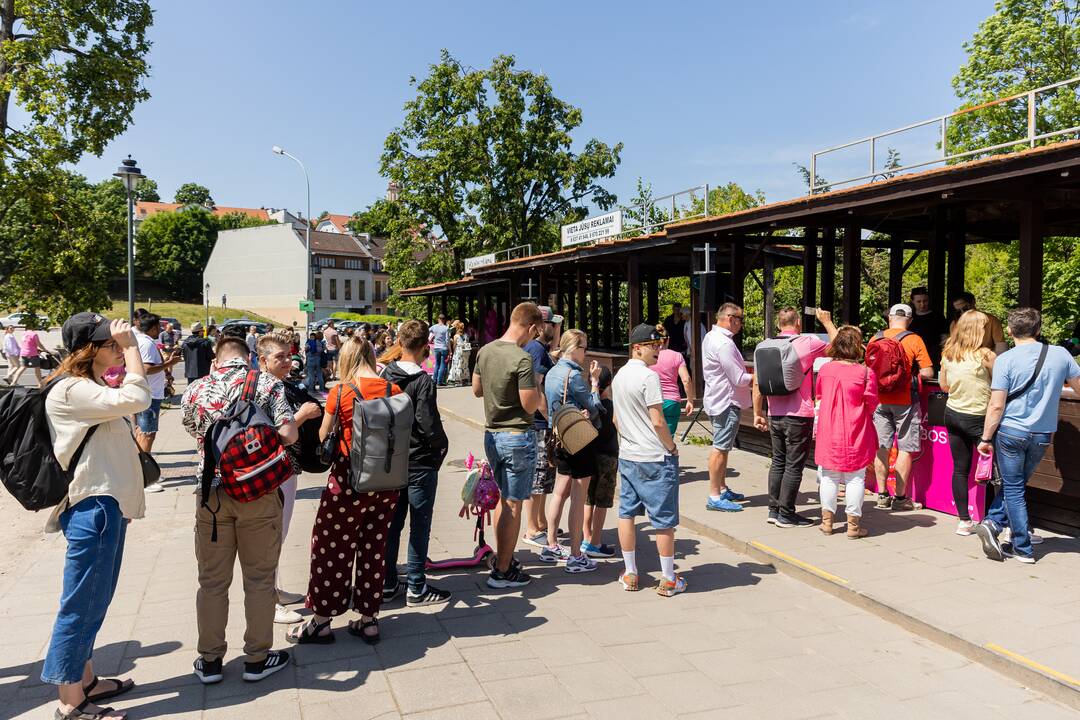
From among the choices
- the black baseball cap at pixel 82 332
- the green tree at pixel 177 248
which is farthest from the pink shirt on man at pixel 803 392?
the green tree at pixel 177 248

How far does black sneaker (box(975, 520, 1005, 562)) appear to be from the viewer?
5375 mm

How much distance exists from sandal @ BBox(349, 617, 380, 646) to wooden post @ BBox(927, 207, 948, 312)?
30.1ft

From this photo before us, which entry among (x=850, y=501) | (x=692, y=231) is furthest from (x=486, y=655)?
(x=692, y=231)

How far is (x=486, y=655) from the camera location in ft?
13.1

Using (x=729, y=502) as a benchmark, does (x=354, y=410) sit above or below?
above

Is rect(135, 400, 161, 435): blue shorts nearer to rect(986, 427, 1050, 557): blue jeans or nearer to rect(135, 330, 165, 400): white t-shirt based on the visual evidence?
rect(135, 330, 165, 400): white t-shirt

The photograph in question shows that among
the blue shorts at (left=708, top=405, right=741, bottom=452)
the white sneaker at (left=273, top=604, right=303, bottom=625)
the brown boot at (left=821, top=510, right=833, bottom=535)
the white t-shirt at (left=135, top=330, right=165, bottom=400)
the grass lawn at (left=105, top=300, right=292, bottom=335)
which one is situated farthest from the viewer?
the grass lawn at (left=105, top=300, right=292, bottom=335)

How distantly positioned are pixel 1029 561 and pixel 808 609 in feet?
6.03

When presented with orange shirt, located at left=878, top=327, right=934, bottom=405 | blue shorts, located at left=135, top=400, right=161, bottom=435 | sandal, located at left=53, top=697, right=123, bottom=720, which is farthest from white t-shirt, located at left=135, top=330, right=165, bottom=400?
orange shirt, located at left=878, top=327, right=934, bottom=405

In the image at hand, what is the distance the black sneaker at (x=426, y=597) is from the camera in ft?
15.6

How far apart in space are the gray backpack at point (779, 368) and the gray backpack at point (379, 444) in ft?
11.9

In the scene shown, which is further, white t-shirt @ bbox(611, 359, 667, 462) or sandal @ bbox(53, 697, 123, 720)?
white t-shirt @ bbox(611, 359, 667, 462)

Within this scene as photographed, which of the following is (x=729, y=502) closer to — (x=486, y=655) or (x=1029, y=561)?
(x=1029, y=561)

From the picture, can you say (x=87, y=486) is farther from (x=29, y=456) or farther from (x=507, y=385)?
(x=507, y=385)
